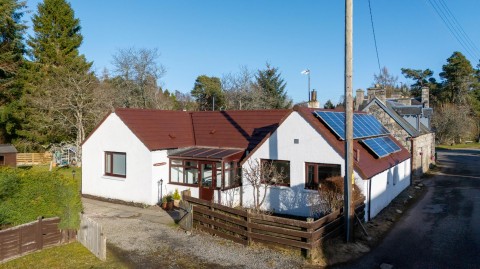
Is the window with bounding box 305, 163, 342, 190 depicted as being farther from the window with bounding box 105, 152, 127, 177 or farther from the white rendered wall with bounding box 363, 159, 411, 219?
the window with bounding box 105, 152, 127, 177

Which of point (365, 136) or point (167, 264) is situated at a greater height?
point (365, 136)

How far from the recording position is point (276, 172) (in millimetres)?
16688

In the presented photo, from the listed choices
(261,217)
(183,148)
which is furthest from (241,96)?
(261,217)

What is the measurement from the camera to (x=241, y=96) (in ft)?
165

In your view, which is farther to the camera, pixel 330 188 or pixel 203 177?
pixel 203 177

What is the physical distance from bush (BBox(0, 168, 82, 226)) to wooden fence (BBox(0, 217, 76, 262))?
0.36m

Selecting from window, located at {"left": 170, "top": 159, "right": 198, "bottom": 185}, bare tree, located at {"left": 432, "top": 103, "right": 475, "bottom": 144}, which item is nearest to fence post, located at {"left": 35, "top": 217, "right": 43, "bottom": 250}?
window, located at {"left": 170, "top": 159, "right": 198, "bottom": 185}

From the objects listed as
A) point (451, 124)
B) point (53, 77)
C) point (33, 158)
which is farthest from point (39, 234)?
point (451, 124)

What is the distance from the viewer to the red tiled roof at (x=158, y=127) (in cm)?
1928

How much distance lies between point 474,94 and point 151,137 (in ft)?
260

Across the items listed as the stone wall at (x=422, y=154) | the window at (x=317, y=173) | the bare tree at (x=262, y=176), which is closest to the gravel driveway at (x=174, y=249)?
the bare tree at (x=262, y=176)

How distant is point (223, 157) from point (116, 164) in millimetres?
6841

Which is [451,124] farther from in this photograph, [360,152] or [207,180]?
[207,180]

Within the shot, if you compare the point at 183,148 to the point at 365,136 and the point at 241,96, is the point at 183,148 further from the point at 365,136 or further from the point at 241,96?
the point at 241,96
